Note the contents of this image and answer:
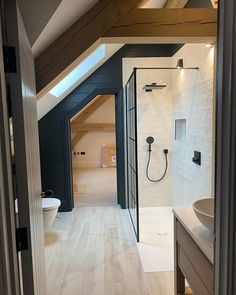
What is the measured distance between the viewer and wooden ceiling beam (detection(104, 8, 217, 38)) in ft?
6.66

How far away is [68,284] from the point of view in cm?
222

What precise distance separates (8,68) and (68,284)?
203cm

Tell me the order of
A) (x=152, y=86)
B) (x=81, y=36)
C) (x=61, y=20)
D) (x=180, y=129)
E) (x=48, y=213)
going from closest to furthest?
1. (x=61, y=20)
2. (x=81, y=36)
3. (x=48, y=213)
4. (x=180, y=129)
5. (x=152, y=86)

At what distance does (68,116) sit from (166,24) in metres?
2.41

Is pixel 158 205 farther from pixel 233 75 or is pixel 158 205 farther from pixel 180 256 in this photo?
pixel 233 75

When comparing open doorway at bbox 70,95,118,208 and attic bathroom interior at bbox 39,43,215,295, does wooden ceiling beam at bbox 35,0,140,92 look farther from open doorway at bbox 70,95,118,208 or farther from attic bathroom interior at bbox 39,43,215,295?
open doorway at bbox 70,95,118,208

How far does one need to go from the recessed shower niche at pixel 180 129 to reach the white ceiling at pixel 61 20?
2140mm

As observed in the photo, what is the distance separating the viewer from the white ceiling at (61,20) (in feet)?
5.37

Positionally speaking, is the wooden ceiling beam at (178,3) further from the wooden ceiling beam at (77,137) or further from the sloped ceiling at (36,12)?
the wooden ceiling beam at (77,137)

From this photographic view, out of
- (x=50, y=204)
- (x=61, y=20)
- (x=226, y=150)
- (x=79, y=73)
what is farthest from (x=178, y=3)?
(x=50, y=204)

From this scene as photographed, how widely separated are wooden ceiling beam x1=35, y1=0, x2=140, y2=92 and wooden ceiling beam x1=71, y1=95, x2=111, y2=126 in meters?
4.83

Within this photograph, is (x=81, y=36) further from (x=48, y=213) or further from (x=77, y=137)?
(x=77, y=137)

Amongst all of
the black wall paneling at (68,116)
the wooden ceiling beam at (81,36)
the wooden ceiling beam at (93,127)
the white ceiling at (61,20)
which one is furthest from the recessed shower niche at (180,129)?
the wooden ceiling beam at (93,127)

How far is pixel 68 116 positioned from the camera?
13.3ft
